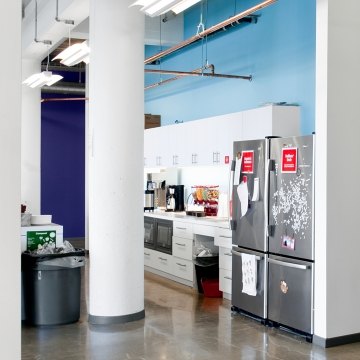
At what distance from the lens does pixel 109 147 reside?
609 centimetres

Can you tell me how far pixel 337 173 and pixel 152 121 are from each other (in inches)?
252

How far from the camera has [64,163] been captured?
1442cm

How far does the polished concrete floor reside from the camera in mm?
5105

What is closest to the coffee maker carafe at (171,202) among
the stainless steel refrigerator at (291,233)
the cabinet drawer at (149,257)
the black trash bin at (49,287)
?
the cabinet drawer at (149,257)

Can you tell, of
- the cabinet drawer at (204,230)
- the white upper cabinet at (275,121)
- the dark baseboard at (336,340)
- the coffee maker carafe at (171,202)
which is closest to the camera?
the dark baseboard at (336,340)

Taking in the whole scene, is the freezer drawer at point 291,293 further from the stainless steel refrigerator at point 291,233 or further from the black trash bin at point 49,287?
the black trash bin at point 49,287

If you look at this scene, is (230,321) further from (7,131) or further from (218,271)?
(7,131)

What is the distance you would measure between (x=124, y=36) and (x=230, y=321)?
312 centimetres

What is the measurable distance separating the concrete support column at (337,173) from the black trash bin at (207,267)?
243cm

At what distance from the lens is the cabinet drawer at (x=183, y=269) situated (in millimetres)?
8117

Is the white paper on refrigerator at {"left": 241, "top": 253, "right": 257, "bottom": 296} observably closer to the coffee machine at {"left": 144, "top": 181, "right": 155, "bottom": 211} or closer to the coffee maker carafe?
the coffee maker carafe

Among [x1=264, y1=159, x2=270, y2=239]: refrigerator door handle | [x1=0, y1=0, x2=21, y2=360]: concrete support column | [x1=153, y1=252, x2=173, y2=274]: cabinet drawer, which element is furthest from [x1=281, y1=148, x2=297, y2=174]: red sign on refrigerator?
[x1=0, y1=0, x2=21, y2=360]: concrete support column

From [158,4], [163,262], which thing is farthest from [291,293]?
[163,262]

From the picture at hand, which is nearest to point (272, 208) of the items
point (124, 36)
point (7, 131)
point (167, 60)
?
point (124, 36)
